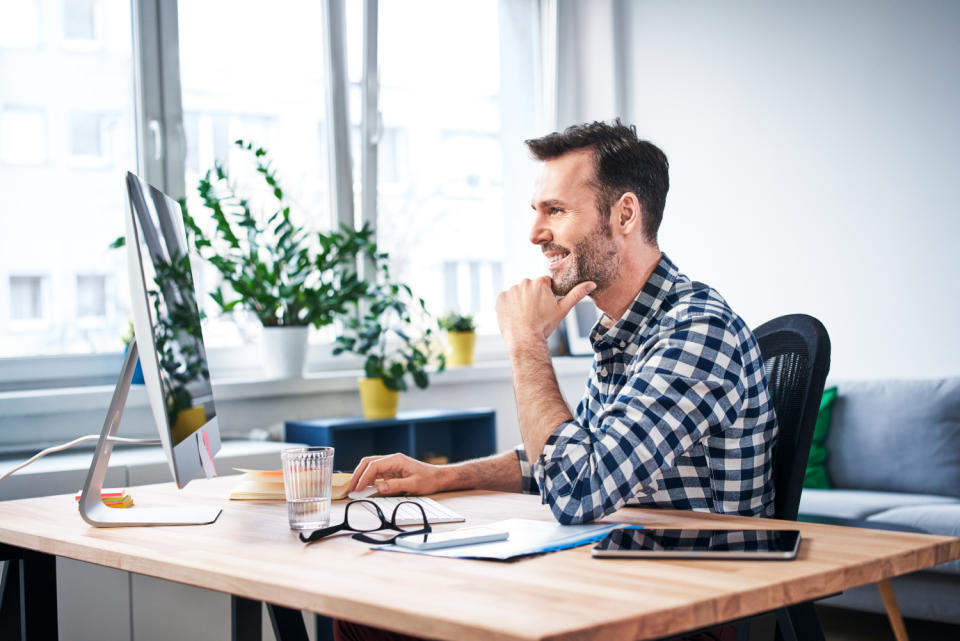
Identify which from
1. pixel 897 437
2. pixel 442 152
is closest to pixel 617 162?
pixel 897 437

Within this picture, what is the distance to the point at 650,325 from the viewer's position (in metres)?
1.79

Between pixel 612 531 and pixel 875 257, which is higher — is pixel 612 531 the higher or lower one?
the lower one

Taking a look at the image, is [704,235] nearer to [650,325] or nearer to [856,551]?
[650,325]

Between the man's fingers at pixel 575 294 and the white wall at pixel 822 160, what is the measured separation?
248 centimetres

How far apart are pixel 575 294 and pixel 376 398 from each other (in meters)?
1.89

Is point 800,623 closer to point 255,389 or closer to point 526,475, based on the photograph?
point 526,475

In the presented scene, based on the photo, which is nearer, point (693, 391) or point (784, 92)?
point (693, 391)

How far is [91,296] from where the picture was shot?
11.5 feet

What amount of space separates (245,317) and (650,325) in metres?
2.39

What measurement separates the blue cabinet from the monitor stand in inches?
67.0

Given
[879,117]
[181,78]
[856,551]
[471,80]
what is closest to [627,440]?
[856,551]

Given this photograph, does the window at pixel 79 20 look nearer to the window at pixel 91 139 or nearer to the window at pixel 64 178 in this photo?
the window at pixel 64 178

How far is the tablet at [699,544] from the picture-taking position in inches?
45.7

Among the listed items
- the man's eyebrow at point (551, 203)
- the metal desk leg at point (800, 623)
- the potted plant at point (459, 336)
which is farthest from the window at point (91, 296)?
the metal desk leg at point (800, 623)
